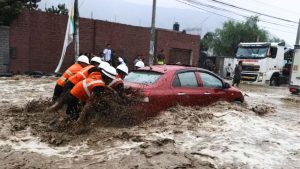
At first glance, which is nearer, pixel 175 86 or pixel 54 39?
pixel 175 86

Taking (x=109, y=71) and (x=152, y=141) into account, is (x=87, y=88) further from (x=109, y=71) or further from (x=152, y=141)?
(x=152, y=141)

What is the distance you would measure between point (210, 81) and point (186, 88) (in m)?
0.96

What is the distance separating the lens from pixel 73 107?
777 cm

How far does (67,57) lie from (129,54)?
4.36 metres

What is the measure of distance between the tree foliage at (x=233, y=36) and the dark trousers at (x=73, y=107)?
4393 centimetres

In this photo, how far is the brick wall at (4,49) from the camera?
19.7 meters

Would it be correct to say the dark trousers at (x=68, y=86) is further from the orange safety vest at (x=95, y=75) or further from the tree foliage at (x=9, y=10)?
the tree foliage at (x=9, y=10)

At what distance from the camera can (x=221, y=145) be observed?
6.77 meters

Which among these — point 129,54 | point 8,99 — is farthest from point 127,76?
point 129,54

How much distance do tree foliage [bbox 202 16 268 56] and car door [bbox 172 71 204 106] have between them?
42.1 meters

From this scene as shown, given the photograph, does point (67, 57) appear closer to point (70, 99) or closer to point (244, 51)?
point (244, 51)

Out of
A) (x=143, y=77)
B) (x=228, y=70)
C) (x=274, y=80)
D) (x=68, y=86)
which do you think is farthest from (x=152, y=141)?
(x=228, y=70)

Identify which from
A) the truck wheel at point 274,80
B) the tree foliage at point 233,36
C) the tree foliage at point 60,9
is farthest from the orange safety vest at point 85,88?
the tree foliage at point 233,36

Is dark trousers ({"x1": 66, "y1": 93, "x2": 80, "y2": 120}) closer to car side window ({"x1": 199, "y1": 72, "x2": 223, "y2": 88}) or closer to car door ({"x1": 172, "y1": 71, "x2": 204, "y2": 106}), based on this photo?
car door ({"x1": 172, "y1": 71, "x2": 204, "y2": 106})
